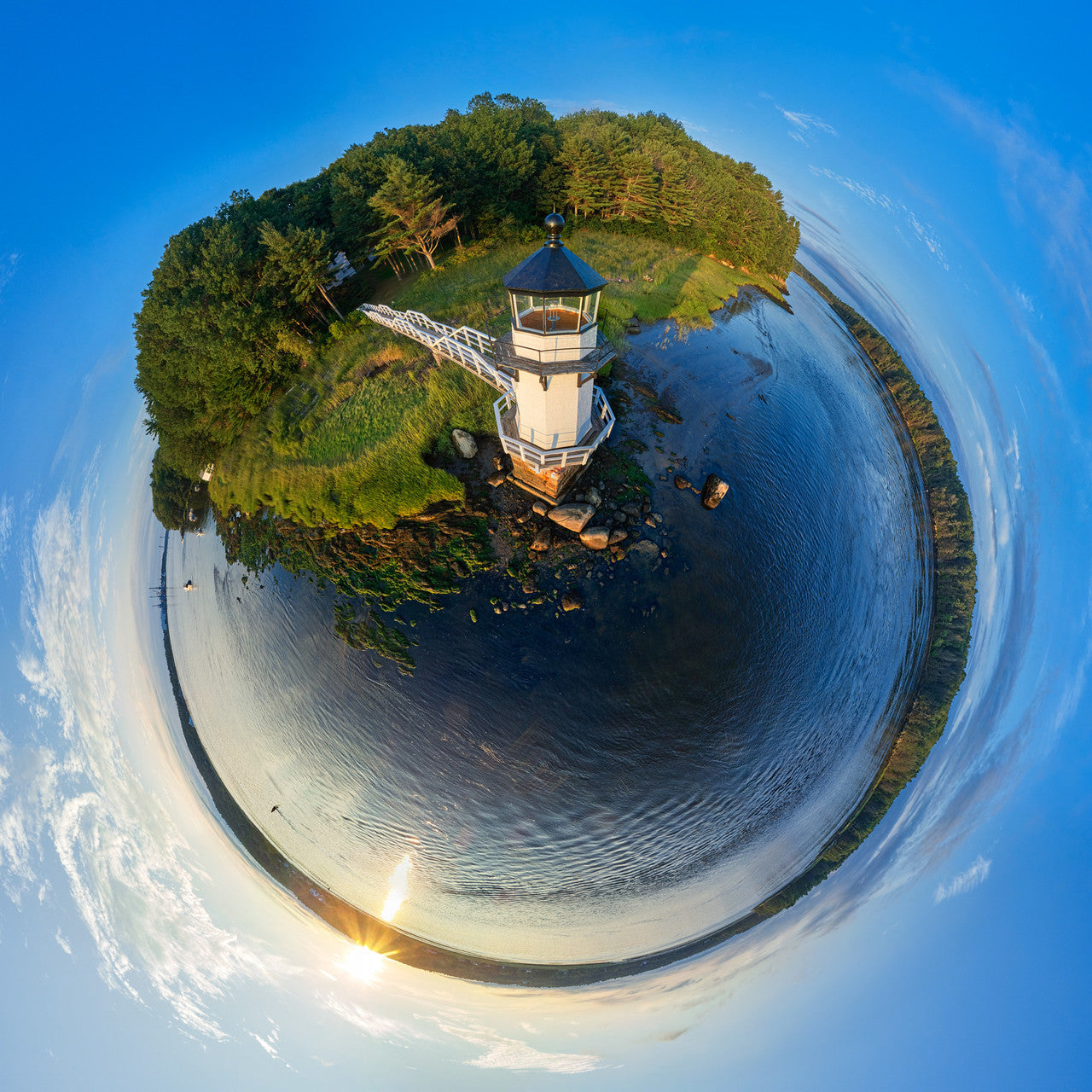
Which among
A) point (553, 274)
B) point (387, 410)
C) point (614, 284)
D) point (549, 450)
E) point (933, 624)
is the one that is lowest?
point (549, 450)

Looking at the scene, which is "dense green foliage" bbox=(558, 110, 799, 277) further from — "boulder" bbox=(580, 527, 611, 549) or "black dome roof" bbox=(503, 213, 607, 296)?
"boulder" bbox=(580, 527, 611, 549)

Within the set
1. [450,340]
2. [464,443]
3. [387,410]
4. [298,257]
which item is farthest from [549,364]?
[298,257]

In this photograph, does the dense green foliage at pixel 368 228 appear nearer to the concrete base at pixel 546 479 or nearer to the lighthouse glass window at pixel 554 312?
the concrete base at pixel 546 479

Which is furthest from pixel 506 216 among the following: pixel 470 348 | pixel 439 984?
pixel 439 984

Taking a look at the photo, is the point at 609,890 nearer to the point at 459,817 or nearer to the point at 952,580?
the point at 459,817

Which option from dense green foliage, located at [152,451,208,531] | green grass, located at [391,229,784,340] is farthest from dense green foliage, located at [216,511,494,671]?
green grass, located at [391,229,784,340]

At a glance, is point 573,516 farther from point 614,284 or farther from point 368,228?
point 368,228

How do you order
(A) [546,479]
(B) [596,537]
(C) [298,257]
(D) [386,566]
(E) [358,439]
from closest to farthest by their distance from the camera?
(B) [596,537] → (D) [386,566] → (A) [546,479] → (E) [358,439] → (C) [298,257]
